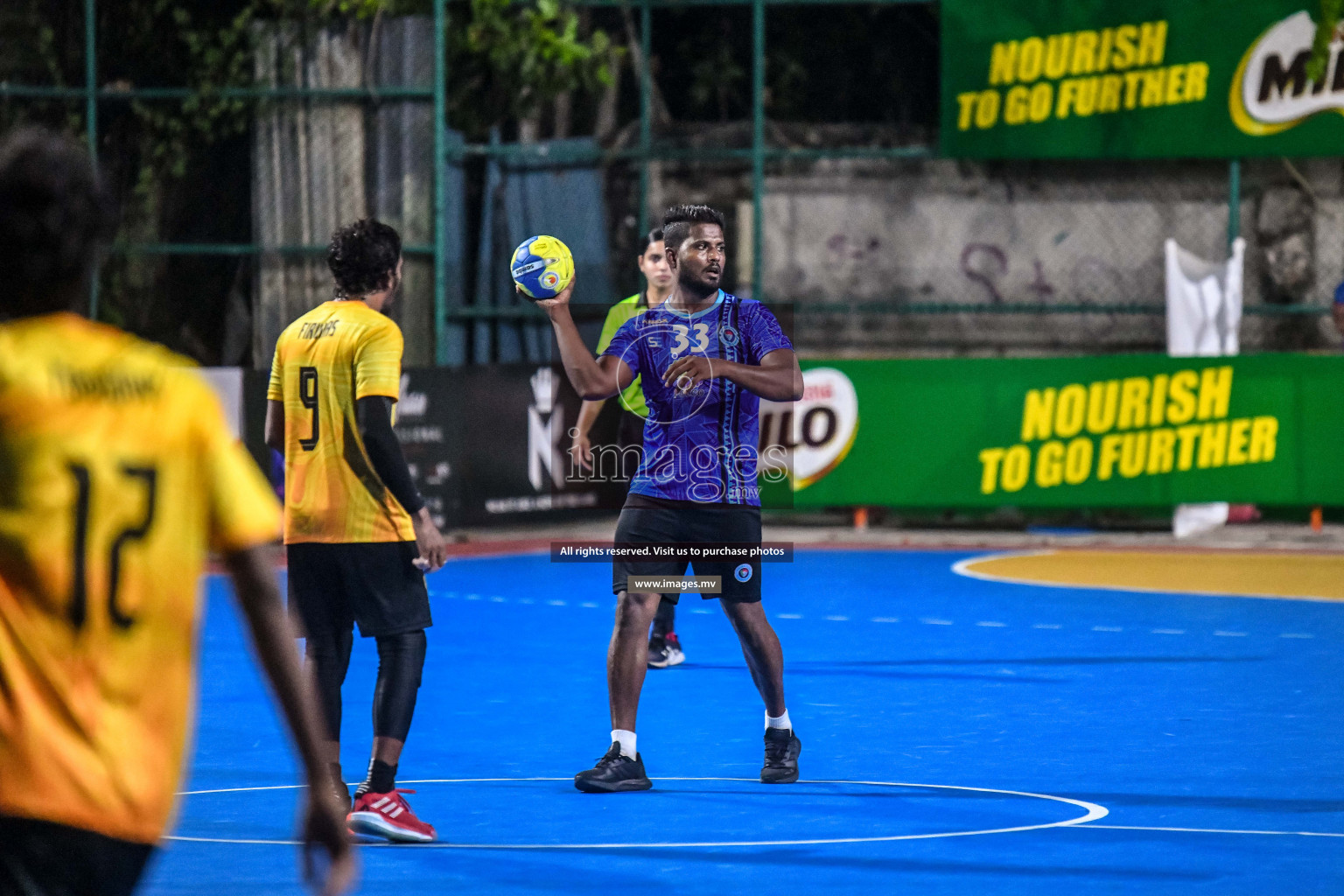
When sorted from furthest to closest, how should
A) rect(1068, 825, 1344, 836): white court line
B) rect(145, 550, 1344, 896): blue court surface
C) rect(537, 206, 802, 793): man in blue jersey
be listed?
rect(537, 206, 802, 793): man in blue jersey
rect(1068, 825, 1344, 836): white court line
rect(145, 550, 1344, 896): blue court surface

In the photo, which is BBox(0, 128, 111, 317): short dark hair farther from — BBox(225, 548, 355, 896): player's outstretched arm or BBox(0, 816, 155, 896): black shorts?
BBox(0, 816, 155, 896): black shorts

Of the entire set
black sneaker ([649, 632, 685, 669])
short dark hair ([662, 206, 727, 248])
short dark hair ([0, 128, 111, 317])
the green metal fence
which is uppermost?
the green metal fence

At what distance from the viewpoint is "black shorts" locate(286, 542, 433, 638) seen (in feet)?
22.1

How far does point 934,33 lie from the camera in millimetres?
23047

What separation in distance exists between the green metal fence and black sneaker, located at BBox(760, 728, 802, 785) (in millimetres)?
12172

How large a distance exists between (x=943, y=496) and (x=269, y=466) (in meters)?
6.42

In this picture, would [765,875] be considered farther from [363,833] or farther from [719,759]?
[719,759]

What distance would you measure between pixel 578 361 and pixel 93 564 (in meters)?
4.53

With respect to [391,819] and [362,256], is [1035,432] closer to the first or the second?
[362,256]

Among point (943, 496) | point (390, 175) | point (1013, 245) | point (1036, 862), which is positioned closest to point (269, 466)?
point (390, 175)

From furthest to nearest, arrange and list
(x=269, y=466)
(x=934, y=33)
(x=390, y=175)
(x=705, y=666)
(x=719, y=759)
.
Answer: (x=934, y=33)
(x=390, y=175)
(x=269, y=466)
(x=705, y=666)
(x=719, y=759)

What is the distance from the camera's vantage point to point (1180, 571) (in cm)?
1625

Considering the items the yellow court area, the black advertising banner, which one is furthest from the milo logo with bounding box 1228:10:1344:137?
the black advertising banner

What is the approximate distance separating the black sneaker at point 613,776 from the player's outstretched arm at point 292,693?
4.25 m
